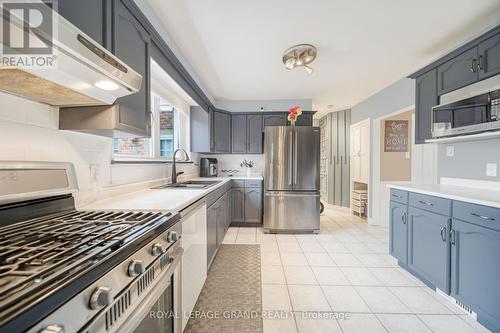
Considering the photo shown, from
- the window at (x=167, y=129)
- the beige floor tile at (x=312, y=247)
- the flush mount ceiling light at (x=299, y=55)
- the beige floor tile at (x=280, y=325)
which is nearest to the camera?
the beige floor tile at (x=280, y=325)

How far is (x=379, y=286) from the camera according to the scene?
2031 mm

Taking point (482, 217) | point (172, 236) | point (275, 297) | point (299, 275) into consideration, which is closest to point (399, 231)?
point (482, 217)

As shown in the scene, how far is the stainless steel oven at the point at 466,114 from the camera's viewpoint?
1.67 metres

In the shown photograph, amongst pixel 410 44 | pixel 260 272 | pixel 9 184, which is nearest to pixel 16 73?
pixel 9 184

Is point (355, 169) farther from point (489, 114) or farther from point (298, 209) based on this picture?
point (489, 114)

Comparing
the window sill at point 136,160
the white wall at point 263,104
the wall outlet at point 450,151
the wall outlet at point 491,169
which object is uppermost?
Answer: the white wall at point 263,104

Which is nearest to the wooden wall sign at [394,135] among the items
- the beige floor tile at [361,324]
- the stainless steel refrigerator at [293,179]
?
the stainless steel refrigerator at [293,179]

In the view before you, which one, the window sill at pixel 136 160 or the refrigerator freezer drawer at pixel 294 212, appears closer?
the window sill at pixel 136 160

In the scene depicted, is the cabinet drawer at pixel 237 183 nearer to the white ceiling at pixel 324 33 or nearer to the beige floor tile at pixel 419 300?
the white ceiling at pixel 324 33

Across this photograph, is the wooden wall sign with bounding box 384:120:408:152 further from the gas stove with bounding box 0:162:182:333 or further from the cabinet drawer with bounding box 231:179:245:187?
the gas stove with bounding box 0:162:182:333

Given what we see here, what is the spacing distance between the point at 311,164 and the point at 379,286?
1912mm

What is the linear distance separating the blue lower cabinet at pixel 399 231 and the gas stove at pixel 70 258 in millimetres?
2277

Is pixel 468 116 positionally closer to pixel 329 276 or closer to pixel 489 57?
pixel 489 57

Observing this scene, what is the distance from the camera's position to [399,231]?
233 cm
